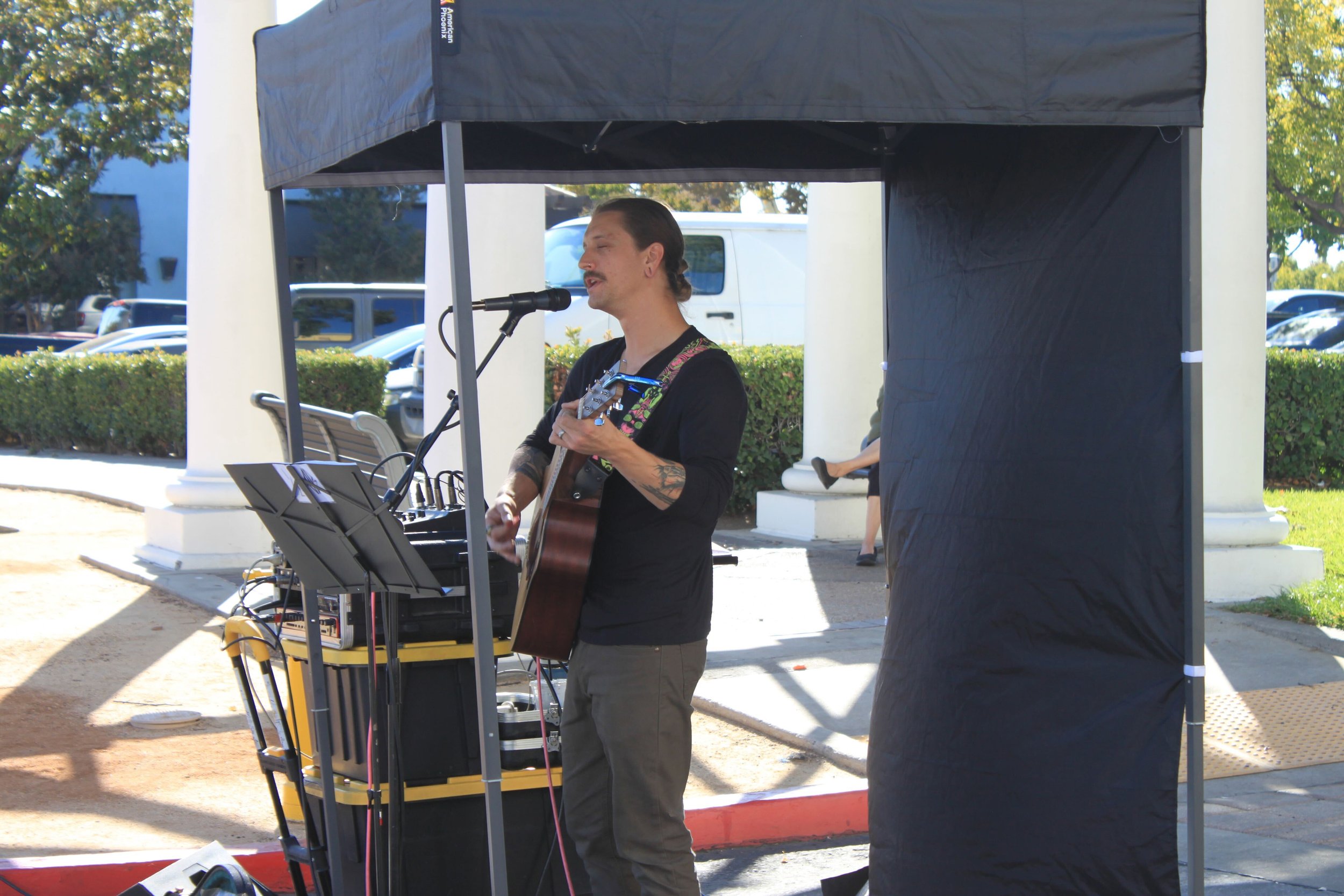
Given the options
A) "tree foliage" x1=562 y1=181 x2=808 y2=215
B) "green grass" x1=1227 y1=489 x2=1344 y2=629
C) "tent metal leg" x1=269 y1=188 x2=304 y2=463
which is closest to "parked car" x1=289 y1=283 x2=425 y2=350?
"tree foliage" x1=562 y1=181 x2=808 y2=215

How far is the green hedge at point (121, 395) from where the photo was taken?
610 inches

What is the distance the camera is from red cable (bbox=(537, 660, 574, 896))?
3.63 metres

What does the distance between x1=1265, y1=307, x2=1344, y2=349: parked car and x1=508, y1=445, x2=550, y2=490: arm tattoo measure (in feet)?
61.4

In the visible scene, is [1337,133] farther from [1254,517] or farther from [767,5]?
[767,5]

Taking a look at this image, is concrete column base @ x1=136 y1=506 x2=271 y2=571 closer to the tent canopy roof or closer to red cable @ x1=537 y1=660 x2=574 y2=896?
red cable @ x1=537 y1=660 x2=574 y2=896

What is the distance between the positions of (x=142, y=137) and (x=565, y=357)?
54.6ft

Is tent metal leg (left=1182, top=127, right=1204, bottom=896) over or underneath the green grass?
over

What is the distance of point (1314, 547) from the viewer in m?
8.98

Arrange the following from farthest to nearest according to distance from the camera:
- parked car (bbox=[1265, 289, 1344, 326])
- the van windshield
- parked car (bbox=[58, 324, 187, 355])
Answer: parked car (bbox=[1265, 289, 1344, 326]), parked car (bbox=[58, 324, 187, 355]), the van windshield

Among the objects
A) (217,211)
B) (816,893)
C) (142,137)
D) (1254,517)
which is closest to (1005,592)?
(816,893)

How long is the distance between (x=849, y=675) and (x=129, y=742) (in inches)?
129

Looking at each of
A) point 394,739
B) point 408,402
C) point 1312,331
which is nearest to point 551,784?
point 394,739

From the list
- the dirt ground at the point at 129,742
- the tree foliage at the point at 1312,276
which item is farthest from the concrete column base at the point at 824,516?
the tree foliage at the point at 1312,276

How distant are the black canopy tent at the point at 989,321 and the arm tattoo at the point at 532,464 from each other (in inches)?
20.5
